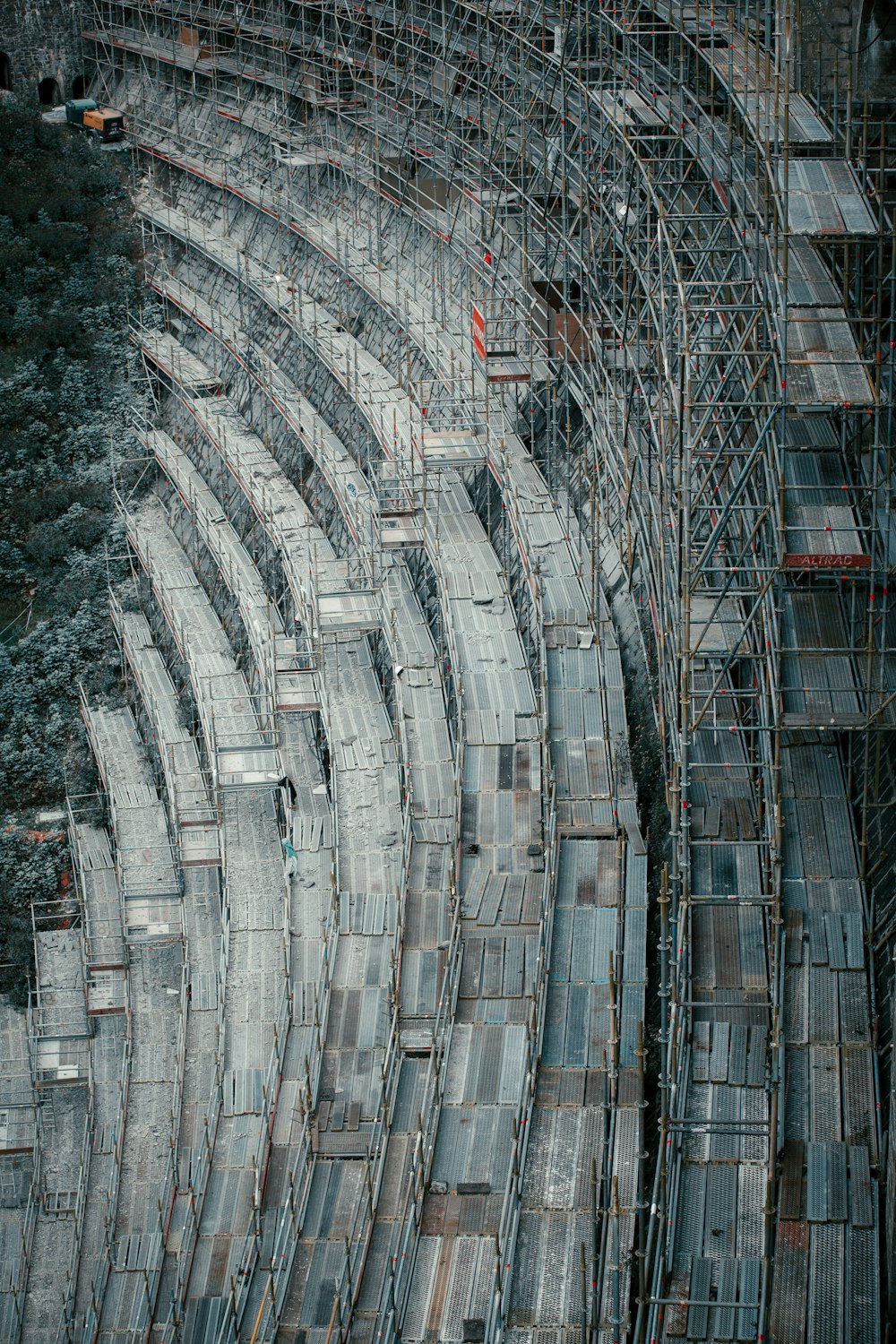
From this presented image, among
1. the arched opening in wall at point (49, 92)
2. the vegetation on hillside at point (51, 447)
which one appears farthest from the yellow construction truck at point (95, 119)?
the arched opening in wall at point (49, 92)

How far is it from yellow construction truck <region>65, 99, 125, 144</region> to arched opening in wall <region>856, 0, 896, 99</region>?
52199 millimetres

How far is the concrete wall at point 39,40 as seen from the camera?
101500 millimetres

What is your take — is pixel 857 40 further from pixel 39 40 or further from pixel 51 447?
pixel 39 40

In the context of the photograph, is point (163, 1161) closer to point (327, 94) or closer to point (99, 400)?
point (99, 400)

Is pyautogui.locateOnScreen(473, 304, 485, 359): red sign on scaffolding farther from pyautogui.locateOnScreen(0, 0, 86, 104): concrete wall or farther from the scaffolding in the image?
pyautogui.locateOnScreen(0, 0, 86, 104): concrete wall

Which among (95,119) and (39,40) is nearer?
(95,119)

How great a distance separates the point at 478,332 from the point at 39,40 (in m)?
42.1

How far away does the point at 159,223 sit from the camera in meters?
91.3

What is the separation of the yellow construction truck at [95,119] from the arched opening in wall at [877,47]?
52199 mm

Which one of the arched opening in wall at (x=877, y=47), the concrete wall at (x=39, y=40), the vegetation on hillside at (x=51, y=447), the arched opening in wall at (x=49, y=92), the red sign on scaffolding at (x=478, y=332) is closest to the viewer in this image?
the arched opening in wall at (x=877, y=47)

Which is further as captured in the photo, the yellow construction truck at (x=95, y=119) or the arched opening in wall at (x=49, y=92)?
the arched opening in wall at (x=49, y=92)

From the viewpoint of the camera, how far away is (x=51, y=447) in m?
82.4

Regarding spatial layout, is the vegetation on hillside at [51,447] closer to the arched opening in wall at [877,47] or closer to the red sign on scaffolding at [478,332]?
the red sign on scaffolding at [478,332]

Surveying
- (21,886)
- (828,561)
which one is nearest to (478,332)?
(21,886)
